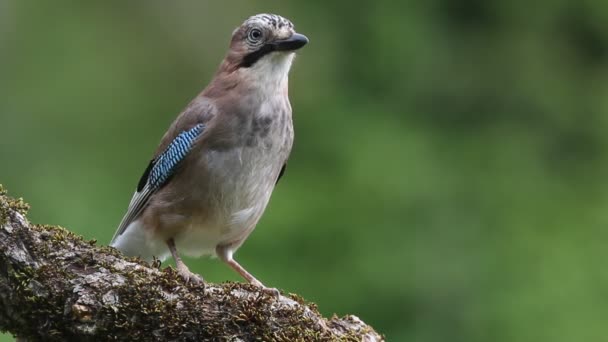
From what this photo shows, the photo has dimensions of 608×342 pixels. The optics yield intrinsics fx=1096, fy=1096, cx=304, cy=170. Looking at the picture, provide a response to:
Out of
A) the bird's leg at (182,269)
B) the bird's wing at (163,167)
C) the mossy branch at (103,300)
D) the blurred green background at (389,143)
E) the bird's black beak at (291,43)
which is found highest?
the blurred green background at (389,143)

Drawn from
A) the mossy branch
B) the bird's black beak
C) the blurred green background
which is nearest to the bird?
the bird's black beak

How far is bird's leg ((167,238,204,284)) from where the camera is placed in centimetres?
441

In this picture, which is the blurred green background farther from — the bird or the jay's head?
the jay's head

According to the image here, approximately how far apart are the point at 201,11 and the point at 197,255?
283 inches

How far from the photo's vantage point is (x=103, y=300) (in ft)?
13.5

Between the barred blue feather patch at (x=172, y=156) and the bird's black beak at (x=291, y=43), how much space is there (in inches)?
24.3

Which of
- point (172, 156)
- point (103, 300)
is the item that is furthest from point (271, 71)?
point (103, 300)

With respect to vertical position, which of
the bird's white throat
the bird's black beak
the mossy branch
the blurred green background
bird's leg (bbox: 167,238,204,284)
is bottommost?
the mossy branch

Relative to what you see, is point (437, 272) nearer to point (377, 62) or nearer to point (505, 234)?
point (505, 234)

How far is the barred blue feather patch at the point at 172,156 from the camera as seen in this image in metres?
6.04

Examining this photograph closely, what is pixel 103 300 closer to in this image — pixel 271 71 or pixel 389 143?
pixel 271 71

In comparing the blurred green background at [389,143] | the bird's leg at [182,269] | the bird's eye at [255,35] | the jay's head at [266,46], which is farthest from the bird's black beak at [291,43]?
the blurred green background at [389,143]

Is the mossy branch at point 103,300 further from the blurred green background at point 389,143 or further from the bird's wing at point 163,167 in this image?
the blurred green background at point 389,143

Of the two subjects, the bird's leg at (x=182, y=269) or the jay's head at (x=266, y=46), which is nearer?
→ the bird's leg at (x=182, y=269)
